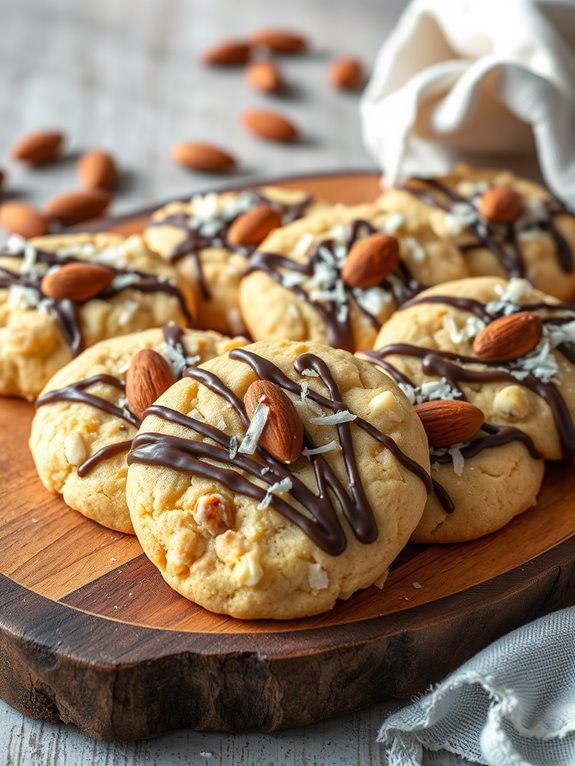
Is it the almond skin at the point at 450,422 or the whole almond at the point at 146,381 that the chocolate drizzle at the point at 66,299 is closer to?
the whole almond at the point at 146,381

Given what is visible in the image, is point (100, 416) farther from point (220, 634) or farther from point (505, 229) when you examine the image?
point (505, 229)

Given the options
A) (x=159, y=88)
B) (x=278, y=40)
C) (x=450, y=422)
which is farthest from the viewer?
(x=278, y=40)

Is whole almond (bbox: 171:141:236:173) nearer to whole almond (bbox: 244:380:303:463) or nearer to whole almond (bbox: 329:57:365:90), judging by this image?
whole almond (bbox: 329:57:365:90)

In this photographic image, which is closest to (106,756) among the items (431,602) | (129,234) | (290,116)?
(431,602)

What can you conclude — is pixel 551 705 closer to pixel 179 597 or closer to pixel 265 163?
pixel 179 597

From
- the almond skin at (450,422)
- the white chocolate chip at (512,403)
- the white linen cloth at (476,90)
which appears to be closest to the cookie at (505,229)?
the white linen cloth at (476,90)

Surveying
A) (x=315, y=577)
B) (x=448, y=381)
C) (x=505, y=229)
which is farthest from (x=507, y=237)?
(x=315, y=577)
